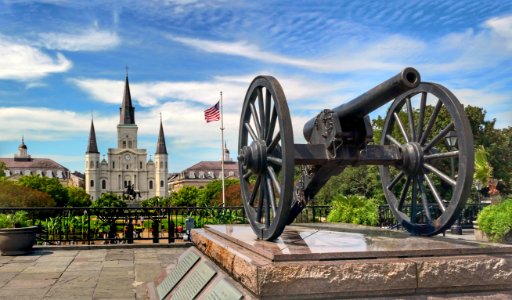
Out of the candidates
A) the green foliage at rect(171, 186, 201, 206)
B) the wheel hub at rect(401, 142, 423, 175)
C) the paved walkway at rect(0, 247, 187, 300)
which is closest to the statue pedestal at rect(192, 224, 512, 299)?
the wheel hub at rect(401, 142, 423, 175)

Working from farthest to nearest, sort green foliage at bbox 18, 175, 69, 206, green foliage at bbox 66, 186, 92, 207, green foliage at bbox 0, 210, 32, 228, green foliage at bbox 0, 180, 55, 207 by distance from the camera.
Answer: green foliage at bbox 66, 186, 92, 207, green foliage at bbox 18, 175, 69, 206, green foliage at bbox 0, 180, 55, 207, green foliage at bbox 0, 210, 32, 228

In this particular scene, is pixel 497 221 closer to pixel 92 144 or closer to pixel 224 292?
pixel 224 292

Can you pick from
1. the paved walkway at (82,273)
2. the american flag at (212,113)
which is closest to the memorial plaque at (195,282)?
the paved walkway at (82,273)

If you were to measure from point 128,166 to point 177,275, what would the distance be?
139446 mm

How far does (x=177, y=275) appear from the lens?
575 centimetres

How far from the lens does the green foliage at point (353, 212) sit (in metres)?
12.1

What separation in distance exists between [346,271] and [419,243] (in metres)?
1.07


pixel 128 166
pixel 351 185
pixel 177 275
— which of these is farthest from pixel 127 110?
pixel 177 275

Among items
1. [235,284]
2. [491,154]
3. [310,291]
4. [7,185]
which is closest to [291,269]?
[310,291]

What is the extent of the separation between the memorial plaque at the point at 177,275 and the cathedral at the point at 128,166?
134m

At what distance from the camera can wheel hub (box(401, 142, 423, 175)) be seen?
5.34 metres

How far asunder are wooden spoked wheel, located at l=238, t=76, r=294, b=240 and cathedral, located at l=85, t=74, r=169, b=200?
443 feet

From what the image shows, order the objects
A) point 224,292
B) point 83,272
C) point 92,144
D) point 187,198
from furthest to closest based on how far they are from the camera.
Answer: point 92,144
point 187,198
point 83,272
point 224,292

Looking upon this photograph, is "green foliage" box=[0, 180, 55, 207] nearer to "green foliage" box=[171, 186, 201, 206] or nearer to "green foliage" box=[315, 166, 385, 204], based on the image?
"green foliage" box=[171, 186, 201, 206]
